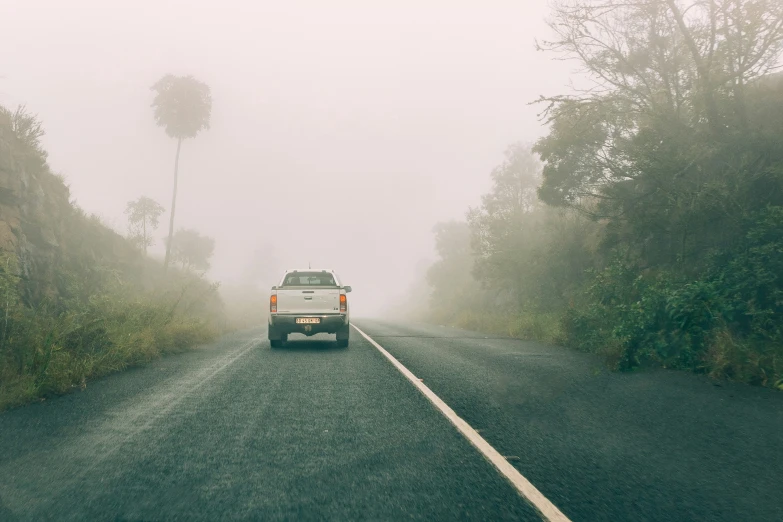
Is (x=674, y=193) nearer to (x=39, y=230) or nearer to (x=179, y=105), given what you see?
(x=39, y=230)

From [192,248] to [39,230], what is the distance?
45104mm

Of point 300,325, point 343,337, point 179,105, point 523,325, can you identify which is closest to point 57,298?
point 300,325

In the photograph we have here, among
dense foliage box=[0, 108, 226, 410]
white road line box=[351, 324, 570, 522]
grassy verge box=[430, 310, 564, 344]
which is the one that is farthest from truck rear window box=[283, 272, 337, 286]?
white road line box=[351, 324, 570, 522]

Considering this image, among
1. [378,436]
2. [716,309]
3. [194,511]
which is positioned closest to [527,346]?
[716,309]

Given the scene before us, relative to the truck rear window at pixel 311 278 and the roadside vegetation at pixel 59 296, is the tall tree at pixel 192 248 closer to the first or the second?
the roadside vegetation at pixel 59 296

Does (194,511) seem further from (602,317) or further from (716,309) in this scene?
(602,317)

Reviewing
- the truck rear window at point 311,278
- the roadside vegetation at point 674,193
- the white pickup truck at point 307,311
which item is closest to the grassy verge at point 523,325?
the roadside vegetation at point 674,193

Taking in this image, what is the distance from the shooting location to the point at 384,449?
4918 mm

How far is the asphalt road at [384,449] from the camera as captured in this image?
12.0ft

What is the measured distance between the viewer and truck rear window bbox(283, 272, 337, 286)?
14.9 m

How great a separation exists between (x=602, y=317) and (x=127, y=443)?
11462mm

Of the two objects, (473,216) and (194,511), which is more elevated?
(473,216)

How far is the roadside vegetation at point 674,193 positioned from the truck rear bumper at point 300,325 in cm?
617

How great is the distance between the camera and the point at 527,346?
14.9m
